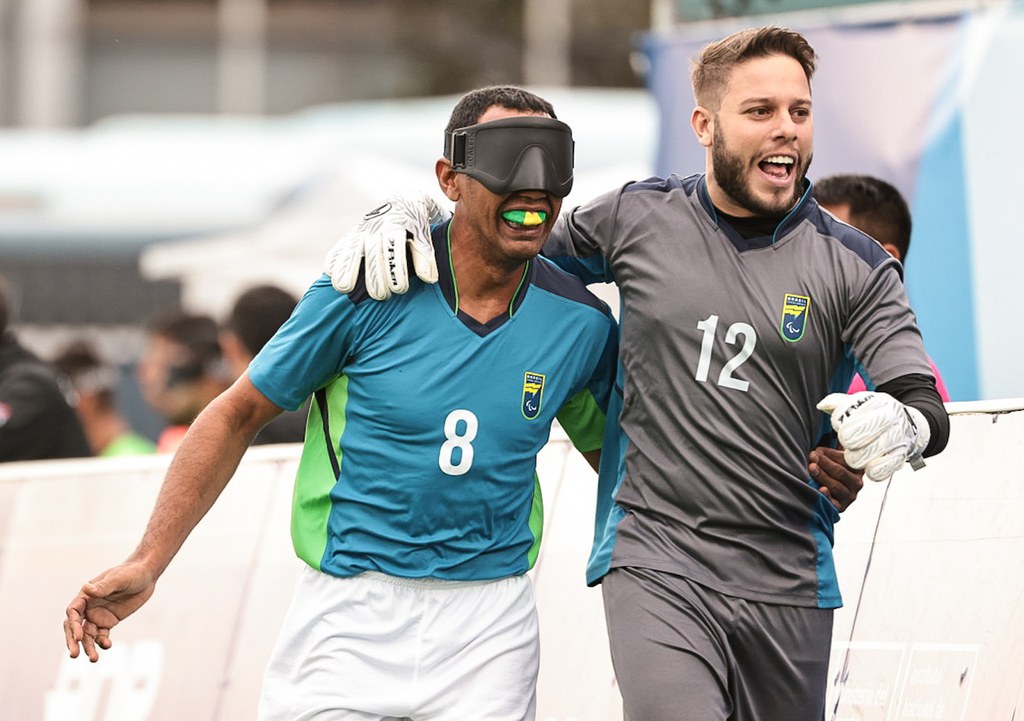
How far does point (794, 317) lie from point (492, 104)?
90 cm

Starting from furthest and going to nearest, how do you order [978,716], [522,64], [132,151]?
[522,64] < [132,151] < [978,716]

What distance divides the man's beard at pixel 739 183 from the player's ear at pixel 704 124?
38mm

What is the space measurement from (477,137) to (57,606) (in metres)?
3.68

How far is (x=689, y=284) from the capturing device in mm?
4051

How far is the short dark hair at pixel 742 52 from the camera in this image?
13.3ft

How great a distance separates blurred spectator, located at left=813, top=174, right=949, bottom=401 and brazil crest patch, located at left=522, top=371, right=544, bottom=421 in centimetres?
155

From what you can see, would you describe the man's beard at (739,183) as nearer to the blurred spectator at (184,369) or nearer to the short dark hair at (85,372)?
the blurred spectator at (184,369)

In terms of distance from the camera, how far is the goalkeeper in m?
3.94

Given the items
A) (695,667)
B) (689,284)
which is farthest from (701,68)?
(695,667)

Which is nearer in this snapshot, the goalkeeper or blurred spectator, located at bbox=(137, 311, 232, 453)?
the goalkeeper

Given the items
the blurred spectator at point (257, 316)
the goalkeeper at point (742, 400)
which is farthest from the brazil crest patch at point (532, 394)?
the blurred spectator at point (257, 316)

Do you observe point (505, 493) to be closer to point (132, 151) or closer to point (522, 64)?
point (132, 151)

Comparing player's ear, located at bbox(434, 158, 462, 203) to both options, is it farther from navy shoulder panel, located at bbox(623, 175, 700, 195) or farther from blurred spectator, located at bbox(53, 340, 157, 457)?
blurred spectator, located at bbox(53, 340, 157, 457)

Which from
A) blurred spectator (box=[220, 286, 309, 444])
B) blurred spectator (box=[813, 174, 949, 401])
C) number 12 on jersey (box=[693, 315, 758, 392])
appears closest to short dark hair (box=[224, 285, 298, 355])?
blurred spectator (box=[220, 286, 309, 444])
